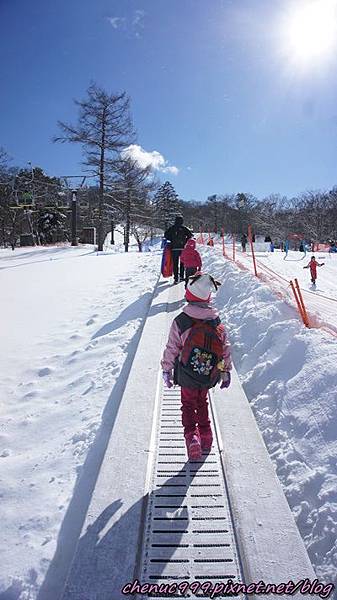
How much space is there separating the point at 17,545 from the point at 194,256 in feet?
21.5

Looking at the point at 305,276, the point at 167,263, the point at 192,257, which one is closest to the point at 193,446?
the point at 192,257

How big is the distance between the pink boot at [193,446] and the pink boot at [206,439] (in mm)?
102

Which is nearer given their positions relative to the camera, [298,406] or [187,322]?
[187,322]

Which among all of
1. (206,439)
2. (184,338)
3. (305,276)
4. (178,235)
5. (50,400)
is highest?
(178,235)

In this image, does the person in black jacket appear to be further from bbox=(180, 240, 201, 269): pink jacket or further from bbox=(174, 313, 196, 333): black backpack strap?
bbox=(174, 313, 196, 333): black backpack strap

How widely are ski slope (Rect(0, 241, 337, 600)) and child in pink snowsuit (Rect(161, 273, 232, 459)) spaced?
971mm

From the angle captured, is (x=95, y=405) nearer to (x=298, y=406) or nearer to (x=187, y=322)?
(x=187, y=322)

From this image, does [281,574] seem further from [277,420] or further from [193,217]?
[193,217]

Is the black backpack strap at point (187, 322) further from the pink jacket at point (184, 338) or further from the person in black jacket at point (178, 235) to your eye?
→ the person in black jacket at point (178, 235)

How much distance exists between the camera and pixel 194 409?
11.2 ft

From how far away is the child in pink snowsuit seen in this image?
10.5 feet

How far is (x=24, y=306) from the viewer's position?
29.7ft

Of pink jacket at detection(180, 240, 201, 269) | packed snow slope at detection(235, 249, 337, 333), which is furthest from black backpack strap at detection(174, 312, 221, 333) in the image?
packed snow slope at detection(235, 249, 337, 333)

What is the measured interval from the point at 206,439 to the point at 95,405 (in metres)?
1.52
